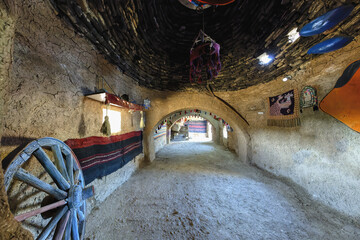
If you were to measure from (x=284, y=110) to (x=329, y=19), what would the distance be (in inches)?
90.7

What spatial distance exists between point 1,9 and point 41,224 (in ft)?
7.67

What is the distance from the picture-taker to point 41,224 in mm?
1579

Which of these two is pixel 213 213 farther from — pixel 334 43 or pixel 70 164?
pixel 334 43

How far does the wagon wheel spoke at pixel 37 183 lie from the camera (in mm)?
1179

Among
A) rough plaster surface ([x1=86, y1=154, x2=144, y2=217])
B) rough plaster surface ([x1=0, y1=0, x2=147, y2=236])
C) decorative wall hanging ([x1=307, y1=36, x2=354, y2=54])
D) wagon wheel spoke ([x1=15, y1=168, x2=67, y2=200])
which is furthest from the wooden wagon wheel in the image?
decorative wall hanging ([x1=307, y1=36, x2=354, y2=54])

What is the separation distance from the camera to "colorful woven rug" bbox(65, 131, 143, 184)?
7.33 ft

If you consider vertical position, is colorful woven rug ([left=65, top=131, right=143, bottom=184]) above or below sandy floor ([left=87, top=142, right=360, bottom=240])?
above

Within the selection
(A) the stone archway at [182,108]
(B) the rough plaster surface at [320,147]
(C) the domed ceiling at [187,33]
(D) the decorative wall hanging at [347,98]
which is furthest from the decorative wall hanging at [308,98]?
(A) the stone archway at [182,108]

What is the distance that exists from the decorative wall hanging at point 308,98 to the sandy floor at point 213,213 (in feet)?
7.09

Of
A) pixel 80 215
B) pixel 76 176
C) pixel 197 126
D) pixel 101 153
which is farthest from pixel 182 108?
pixel 197 126

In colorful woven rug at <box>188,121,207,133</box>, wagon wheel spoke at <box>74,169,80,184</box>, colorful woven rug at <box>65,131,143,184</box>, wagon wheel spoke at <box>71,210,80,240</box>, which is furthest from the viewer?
colorful woven rug at <box>188,121,207,133</box>

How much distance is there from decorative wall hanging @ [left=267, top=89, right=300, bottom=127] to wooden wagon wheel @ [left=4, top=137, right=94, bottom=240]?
4823mm

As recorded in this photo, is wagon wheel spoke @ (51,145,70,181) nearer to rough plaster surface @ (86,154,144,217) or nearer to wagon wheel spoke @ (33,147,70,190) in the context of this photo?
wagon wheel spoke @ (33,147,70,190)

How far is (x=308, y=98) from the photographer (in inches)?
115
